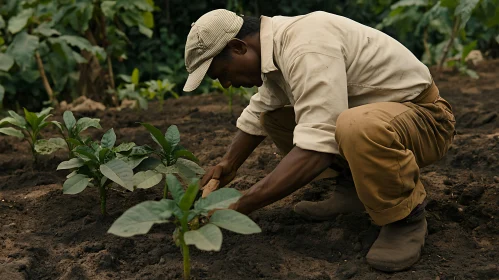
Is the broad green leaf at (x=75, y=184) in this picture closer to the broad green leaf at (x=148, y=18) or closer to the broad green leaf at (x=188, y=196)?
the broad green leaf at (x=188, y=196)

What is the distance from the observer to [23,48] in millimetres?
4988

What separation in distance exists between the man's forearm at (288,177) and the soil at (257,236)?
290mm

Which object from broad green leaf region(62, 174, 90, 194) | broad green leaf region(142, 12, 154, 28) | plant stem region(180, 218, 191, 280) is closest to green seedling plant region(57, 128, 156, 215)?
broad green leaf region(62, 174, 90, 194)

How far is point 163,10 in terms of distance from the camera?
8.23 meters

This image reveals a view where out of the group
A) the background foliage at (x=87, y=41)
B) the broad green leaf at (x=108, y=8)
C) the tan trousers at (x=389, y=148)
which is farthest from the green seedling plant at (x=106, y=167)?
the broad green leaf at (x=108, y=8)

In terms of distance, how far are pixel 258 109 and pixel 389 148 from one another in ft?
2.92

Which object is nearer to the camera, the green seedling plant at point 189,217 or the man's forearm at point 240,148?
the green seedling plant at point 189,217

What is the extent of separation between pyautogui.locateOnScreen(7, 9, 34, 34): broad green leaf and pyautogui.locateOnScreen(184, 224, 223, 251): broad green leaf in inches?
135

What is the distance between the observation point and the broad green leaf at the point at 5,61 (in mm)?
4911

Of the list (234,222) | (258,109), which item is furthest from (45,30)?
(234,222)

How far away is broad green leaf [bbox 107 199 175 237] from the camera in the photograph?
202 centimetres

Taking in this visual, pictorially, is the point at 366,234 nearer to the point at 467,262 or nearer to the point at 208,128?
the point at 467,262

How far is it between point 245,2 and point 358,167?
6162 mm

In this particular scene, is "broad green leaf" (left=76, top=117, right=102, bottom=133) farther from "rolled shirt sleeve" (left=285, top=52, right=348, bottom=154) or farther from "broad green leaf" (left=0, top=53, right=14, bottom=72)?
"broad green leaf" (left=0, top=53, right=14, bottom=72)
